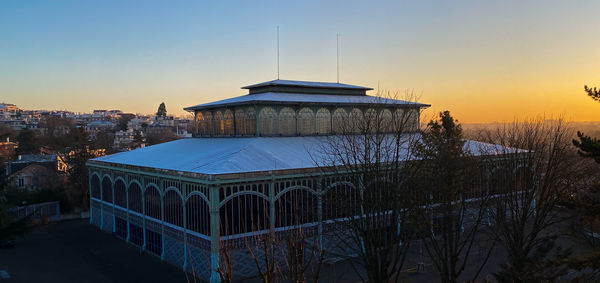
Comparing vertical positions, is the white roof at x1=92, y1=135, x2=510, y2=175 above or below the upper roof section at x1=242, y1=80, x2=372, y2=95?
below

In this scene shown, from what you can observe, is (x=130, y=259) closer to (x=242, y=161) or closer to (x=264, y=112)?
(x=242, y=161)

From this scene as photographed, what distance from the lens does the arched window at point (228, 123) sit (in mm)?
27719

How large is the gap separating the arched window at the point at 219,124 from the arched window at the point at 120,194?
22.4ft

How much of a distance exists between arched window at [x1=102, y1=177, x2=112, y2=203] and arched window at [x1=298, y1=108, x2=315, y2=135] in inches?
488

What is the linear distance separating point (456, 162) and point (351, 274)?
6565 millimetres

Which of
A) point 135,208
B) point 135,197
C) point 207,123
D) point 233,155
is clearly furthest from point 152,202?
point 207,123

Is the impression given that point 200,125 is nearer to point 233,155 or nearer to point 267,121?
point 267,121

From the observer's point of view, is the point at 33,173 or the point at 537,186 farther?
the point at 33,173

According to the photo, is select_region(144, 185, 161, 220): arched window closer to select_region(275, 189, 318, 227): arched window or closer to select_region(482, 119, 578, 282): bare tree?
select_region(275, 189, 318, 227): arched window

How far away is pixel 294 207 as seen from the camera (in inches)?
745

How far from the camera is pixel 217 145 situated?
25250 mm

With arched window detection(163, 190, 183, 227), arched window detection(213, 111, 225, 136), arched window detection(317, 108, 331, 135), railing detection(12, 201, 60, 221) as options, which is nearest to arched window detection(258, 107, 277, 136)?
arched window detection(317, 108, 331, 135)

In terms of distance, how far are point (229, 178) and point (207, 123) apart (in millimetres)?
13430

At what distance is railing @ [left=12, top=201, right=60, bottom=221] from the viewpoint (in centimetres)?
3194
